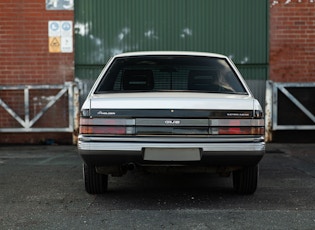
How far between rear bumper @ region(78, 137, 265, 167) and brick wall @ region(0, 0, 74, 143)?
5603mm

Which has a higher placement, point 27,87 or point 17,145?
point 27,87

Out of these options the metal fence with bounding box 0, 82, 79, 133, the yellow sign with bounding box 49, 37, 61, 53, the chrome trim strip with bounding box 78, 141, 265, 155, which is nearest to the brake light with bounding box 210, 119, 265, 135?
the chrome trim strip with bounding box 78, 141, 265, 155

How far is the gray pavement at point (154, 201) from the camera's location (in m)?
4.12

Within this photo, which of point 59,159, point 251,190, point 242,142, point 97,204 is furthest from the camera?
point 59,159

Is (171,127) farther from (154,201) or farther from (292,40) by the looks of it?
(292,40)

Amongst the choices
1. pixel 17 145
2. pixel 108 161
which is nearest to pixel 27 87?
pixel 17 145

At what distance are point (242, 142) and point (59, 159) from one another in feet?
14.7

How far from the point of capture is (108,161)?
173 inches

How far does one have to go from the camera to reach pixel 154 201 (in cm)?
490

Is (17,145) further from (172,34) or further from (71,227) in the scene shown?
(71,227)

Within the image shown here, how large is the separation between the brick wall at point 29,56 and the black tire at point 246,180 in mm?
5493

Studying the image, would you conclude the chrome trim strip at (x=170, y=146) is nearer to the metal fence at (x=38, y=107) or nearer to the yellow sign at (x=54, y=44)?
the metal fence at (x=38, y=107)

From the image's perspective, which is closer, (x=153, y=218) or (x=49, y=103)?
(x=153, y=218)

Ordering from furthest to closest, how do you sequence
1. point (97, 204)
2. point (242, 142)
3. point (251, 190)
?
point (251, 190)
point (97, 204)
point (242, 142)
